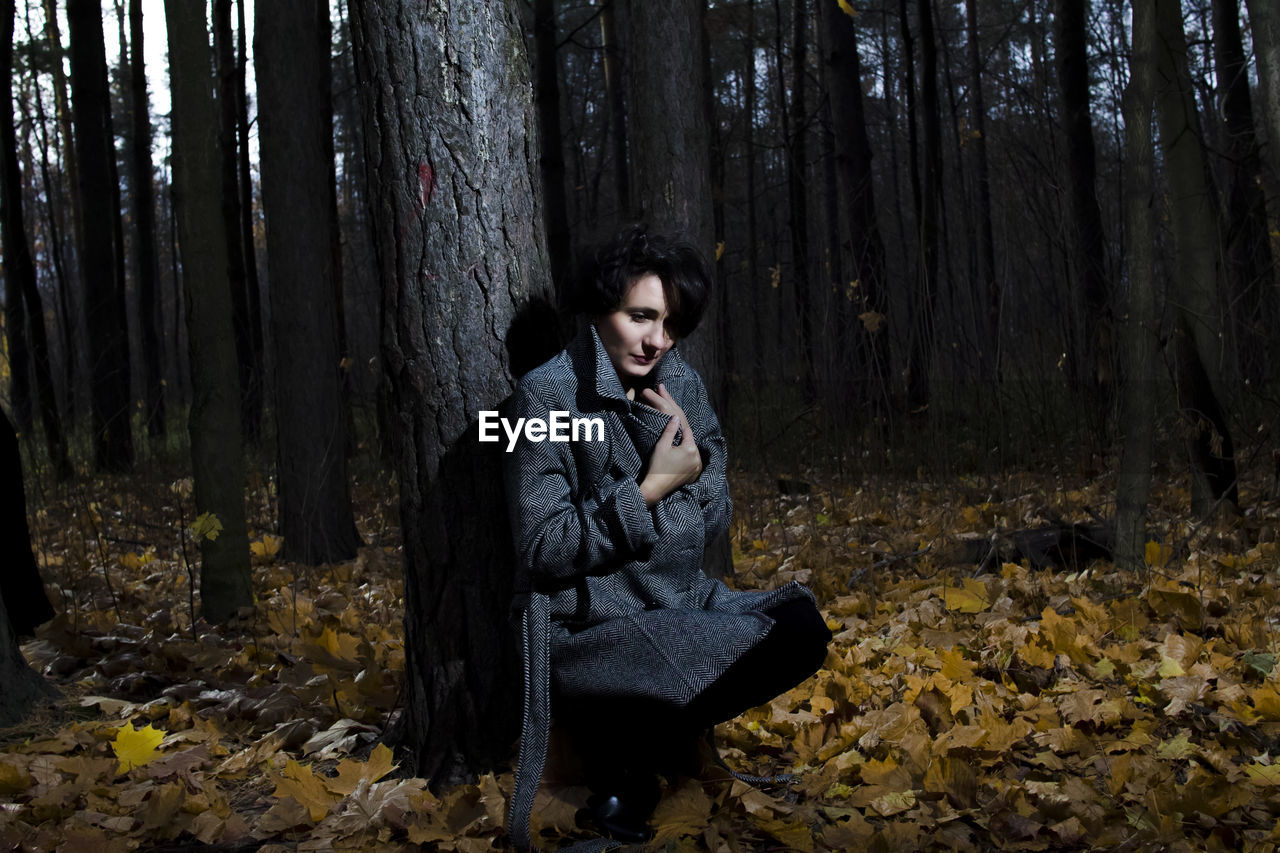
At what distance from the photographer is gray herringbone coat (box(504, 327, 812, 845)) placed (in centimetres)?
207

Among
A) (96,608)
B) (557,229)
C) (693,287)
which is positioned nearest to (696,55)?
(693,287)

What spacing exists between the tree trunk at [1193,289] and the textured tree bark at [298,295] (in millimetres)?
4339

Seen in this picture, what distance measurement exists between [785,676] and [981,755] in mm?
659

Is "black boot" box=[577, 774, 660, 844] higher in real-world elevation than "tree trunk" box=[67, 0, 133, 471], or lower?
lower

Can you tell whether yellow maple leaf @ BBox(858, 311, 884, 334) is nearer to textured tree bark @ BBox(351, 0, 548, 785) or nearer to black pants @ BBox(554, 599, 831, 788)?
textured tree bark @ BBox(351, 0, 548, 785)

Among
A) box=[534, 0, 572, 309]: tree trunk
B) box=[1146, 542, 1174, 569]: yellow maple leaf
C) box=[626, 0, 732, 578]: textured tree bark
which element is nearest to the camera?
box=[1146, 542, 1174, 569]: yellow maple leaf

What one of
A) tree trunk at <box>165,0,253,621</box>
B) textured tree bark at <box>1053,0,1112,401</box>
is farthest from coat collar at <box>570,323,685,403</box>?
textured tree bark at <box>1053,0,1112,401</box>

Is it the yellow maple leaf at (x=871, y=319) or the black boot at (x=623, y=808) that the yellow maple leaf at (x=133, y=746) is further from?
the yellow maple leaf at (x=871, y=319)

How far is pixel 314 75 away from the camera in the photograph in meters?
6.00

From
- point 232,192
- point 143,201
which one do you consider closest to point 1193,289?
point 232,192

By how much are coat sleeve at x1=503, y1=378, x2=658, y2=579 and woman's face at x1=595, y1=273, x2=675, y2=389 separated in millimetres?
220

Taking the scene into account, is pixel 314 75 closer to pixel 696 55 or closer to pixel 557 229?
pixel 696 55

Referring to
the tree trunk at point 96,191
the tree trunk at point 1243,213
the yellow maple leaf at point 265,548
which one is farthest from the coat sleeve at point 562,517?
the tree trunk at point 96,191

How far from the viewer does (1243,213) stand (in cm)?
833
